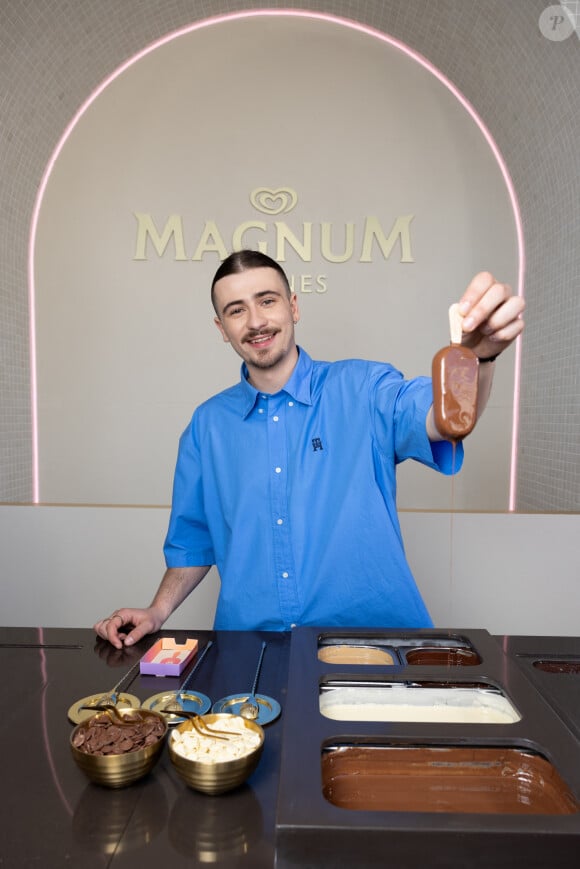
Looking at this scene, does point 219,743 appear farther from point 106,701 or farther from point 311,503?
point 311,503

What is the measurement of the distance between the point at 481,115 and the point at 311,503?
2351 millimetres

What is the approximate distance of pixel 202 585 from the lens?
305 cm

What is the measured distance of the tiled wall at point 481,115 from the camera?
2869 mm

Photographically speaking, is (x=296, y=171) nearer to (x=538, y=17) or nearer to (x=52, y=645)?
(x=538, y=17)

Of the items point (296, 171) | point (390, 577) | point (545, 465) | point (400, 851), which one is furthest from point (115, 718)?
point (296, 171)

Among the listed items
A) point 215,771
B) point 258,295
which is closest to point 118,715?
point 215,771

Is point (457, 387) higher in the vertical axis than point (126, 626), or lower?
higher

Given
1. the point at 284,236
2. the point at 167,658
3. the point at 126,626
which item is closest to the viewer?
the point at 167,658

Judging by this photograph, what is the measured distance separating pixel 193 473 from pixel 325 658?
0.88m

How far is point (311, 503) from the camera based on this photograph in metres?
1.88

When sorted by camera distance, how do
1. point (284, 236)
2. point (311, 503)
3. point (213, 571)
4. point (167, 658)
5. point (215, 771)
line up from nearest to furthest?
point (215, 771), point (167, 658), point (311, 503), point (213, 571), point (284, 236)

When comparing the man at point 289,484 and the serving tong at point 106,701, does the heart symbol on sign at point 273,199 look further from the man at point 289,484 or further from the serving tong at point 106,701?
the serving tong at point 106,701

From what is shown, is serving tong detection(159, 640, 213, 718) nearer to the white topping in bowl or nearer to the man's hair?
the white topping in bowl

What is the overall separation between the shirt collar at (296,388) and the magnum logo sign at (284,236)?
1342 mm
